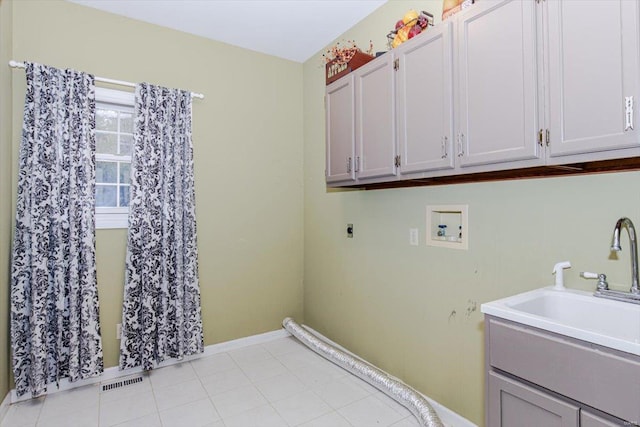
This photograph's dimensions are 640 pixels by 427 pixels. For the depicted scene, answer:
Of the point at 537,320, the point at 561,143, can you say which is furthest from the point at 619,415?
the point at 561,143

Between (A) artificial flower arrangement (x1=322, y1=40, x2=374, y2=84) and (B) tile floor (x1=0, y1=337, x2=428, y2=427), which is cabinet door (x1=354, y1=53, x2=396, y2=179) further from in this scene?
(B) tile floor (x1=0, y1=337, x2=428, y2=427)

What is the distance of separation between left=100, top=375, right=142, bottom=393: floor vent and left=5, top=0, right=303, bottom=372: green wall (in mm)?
162

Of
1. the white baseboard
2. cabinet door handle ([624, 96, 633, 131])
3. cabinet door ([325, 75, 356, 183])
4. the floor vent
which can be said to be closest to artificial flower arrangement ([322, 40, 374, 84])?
cabinet door ([325, 75, 356, 183])

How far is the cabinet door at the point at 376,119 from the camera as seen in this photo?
2.09 meters

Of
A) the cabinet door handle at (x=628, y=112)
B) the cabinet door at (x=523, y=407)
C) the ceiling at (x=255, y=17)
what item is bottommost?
the cabinet door at (x=523, y=407)

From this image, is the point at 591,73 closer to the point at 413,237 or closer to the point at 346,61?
the point at 413,237

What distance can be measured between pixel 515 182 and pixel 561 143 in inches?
19.9

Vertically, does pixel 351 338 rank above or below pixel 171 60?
below

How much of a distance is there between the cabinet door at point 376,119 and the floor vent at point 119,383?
7.50 feet

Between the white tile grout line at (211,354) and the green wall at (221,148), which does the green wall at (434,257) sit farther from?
the green wall at (221,148)

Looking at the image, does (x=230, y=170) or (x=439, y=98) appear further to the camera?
(x=230, y=170)

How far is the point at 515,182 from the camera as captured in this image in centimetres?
180

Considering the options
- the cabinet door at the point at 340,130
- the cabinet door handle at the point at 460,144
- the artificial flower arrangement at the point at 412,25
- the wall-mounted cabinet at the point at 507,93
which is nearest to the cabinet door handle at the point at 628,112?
the wall-mounted cabinet at the point at 507,93

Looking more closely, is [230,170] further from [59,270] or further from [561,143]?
[561,143]
